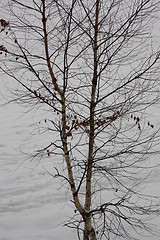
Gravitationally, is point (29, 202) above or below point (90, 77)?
below

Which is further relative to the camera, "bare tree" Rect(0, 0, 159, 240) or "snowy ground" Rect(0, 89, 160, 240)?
"snowy ground" Rect(0, 89, 160, 240)

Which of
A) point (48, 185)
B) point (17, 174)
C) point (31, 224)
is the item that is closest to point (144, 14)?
point (31, 224)

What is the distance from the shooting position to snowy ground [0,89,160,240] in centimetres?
796

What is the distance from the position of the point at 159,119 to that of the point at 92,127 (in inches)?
367

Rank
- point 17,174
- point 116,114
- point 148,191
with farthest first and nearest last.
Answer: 1. point 17,174
2. point 148,191
3. point 116,114

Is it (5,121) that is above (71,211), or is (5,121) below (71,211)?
above

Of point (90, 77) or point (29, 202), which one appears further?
point (29, 202)

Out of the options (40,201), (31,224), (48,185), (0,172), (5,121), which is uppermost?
(5,121)

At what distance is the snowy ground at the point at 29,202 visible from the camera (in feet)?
26.1

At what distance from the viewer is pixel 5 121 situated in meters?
14.8

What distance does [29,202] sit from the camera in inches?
364

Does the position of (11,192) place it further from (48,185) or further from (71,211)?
(71,211)

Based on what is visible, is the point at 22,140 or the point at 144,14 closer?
the point at 144,14

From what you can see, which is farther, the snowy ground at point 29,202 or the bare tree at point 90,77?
the snowy ground at point 29,202
